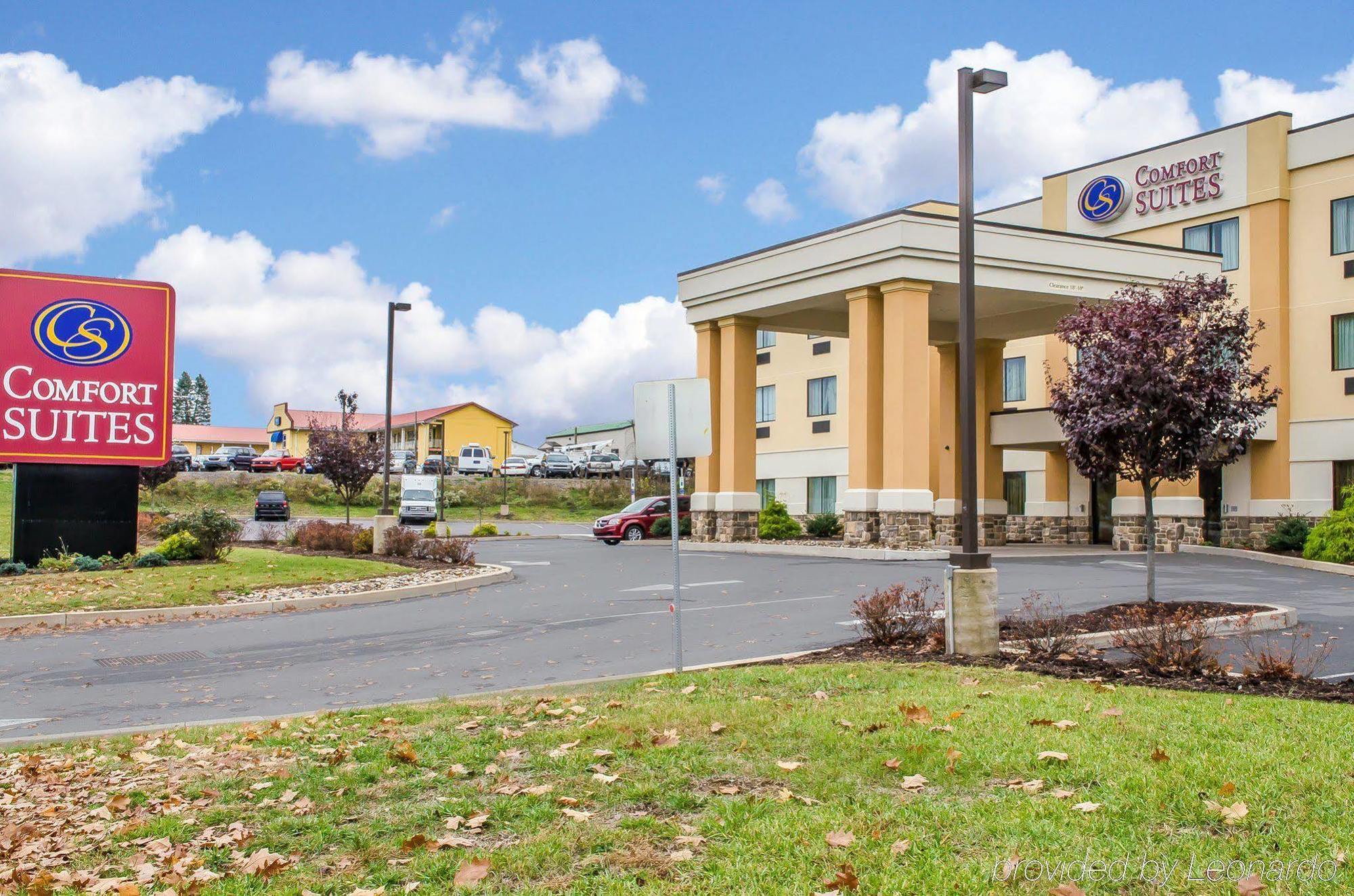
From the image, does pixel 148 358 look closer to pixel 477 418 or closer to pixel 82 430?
pixel 82 430

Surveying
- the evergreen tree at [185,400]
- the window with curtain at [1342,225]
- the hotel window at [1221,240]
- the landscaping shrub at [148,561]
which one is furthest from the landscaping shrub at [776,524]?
the evergreen tree at [185,400]

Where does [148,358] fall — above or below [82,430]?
above

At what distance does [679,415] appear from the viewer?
33.5ft

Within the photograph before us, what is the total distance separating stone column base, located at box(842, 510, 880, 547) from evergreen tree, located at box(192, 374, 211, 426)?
13217 centimetres

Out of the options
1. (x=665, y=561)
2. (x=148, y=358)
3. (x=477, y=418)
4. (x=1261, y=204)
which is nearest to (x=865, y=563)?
(x=665, y=561)

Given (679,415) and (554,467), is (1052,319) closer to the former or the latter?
(679,415)

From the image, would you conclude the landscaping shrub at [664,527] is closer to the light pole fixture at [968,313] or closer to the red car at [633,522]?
the red car at [633,522]

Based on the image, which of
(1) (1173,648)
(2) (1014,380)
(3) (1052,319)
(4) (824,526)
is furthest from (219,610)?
(2) (1014,380)

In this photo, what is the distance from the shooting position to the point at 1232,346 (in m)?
15.2

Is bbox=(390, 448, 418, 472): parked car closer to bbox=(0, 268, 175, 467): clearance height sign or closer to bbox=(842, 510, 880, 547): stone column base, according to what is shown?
bbox=(842, 510, 880, 547): stone column base

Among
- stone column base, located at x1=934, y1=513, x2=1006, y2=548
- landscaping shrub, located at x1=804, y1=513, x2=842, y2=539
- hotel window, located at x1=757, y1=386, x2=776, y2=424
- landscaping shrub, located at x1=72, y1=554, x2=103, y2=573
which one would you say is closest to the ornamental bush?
landscaping shrub, located at x1=72, y1=554, x2=103, y2=573

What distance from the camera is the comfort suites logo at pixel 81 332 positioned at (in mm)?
21781

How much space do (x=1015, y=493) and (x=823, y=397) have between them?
34.3 ft

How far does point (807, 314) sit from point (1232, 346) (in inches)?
839
